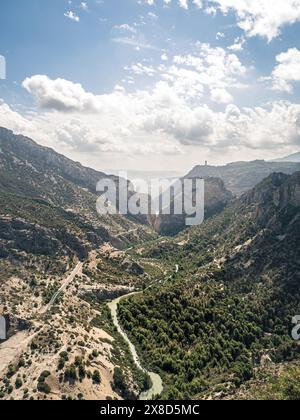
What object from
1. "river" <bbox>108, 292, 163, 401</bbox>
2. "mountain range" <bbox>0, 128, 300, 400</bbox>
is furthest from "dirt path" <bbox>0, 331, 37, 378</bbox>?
"river" <bbox>108, 292, 163, 401</bbox>

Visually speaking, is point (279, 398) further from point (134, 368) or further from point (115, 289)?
point (115, 289)

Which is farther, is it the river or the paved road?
the paved road

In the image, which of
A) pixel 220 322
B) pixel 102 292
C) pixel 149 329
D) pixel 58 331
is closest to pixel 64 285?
pixel 102 292

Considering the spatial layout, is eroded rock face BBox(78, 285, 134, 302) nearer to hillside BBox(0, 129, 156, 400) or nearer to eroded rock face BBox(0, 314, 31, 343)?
hillside BBox(0, 129, 156, 400)

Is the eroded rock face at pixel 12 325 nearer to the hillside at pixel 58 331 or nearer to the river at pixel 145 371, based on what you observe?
the hillside at pixel 58 331

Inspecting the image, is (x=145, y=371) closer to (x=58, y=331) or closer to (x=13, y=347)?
(x=58, y=331)

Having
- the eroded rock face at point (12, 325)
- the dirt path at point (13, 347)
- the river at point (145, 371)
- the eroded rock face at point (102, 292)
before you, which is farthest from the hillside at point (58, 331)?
the river at point (145, 371)

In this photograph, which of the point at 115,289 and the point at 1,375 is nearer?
the point at 1,375

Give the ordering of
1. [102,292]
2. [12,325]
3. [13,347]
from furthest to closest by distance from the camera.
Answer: [102,292], [12,325], [13,347]
